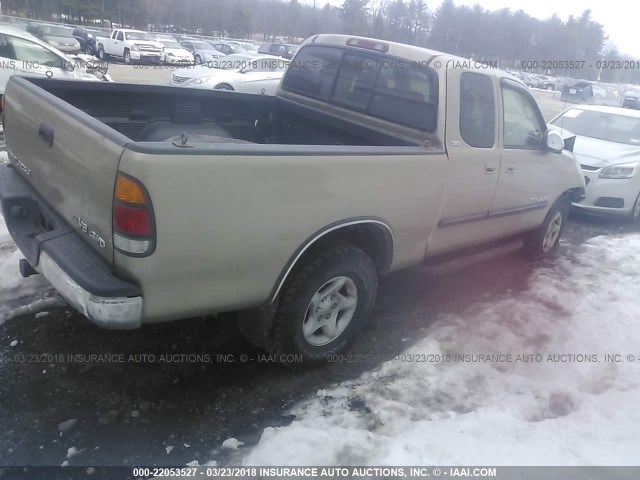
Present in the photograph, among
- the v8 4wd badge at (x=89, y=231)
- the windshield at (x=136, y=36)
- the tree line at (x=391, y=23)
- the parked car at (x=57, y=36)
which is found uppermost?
the tree line at (x=391, y=23)

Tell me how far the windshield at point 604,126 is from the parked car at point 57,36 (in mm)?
27322

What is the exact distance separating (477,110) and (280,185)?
2.09m

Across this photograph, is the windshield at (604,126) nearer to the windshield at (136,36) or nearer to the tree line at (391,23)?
the tree line at (391,23)

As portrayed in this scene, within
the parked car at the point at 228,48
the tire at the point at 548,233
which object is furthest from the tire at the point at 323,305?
the parked car at the point at 228,48

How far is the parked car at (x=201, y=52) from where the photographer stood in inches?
1212

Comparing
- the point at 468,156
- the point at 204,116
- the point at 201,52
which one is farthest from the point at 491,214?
the point at 201,52

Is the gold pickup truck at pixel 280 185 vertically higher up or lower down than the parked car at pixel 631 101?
lower down

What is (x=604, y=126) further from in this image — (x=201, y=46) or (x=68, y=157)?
(x=201, y=46)

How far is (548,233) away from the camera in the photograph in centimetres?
566

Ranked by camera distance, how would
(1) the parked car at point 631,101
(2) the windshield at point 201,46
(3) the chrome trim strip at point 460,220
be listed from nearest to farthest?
(3) the chrome trim strip at point 460,220 → (1) the parked car at point 631,101 → (2) the windshield at point 201,46

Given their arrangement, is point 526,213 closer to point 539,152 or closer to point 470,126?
point 539,152

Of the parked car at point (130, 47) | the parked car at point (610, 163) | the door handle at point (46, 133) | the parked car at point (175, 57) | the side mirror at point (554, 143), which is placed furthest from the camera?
the parked car at point (175, 57)

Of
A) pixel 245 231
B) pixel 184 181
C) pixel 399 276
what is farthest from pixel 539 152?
pixel 184 181

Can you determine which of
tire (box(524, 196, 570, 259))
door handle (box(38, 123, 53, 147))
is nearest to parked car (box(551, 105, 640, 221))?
tire (box(524, 196, 570, 259))
